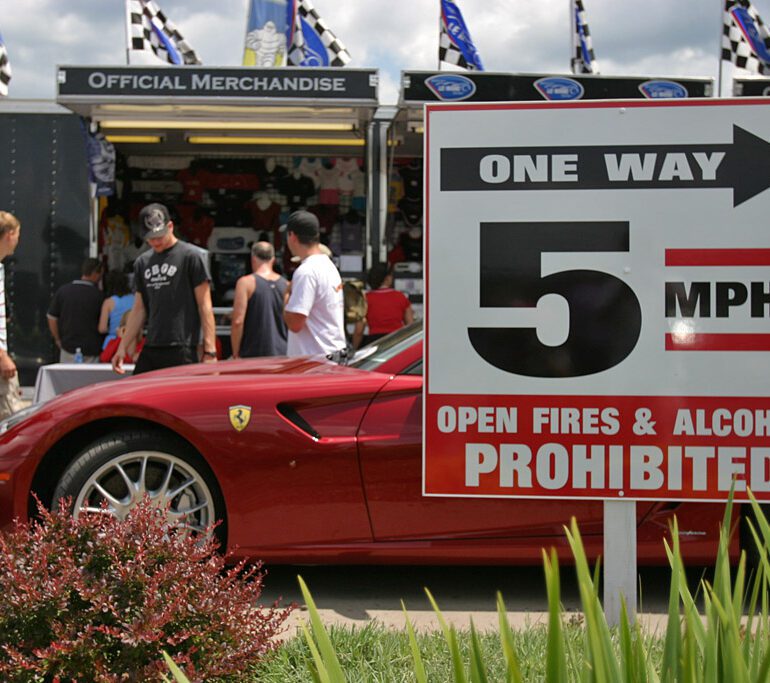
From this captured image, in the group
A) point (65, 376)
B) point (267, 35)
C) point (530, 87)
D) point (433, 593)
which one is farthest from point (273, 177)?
point (433, 593)

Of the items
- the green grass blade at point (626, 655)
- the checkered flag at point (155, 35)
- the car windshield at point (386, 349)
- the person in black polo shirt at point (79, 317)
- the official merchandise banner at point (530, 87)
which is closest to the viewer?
the green grass blade at point (626, 655)

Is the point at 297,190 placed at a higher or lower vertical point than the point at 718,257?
higher

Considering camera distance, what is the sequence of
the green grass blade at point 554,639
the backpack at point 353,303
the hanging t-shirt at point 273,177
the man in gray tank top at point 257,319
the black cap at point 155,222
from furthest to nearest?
the hanging t-shirt at point 273,177 → the backpack at point 353,303 → the man in gray tank top at point 257,319 → the black cap at point 155,222 → the green grass blade at point 554,639

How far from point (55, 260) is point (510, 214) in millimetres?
7627

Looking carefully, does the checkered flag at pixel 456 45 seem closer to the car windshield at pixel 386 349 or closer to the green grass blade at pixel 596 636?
the car windshield at pixel 386 349

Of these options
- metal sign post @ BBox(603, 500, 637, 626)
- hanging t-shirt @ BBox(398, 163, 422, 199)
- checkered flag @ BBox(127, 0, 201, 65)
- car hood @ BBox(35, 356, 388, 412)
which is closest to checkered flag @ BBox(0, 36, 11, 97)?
checkered flag @ BBox(127, 0, 201, 65)

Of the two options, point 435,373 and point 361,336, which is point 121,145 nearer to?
point 361,336

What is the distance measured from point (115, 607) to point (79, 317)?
22.5 ft

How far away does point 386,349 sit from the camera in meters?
4.47

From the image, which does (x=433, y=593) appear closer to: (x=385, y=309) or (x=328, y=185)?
(x=385, y=309)

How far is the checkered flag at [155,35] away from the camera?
9992 mm

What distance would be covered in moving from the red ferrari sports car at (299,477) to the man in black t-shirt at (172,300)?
1743mm

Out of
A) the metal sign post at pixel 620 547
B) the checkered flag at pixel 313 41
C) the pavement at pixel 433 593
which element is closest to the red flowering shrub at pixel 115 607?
the metal sign post at pixel 620 547

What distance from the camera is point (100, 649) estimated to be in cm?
241
